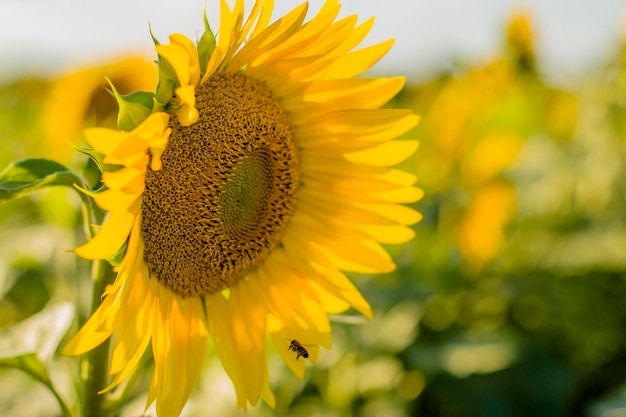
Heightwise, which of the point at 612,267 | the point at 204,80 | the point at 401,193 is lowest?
the point at 612,267

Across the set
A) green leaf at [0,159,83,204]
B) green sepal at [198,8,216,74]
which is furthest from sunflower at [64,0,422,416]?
green leaf at [0,159,83,204]

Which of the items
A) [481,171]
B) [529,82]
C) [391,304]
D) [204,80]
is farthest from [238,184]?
[529,82]

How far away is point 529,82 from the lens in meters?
5.64

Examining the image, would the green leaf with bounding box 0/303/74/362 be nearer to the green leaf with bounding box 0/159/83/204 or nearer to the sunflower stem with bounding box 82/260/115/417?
the sunflower stem with bounding box 82/260/115/417

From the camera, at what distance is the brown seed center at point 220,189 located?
144 centimetres

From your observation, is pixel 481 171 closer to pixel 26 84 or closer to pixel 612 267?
pixel 612 267

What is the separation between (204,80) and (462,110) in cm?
300

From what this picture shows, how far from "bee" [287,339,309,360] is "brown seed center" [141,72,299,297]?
199 mm

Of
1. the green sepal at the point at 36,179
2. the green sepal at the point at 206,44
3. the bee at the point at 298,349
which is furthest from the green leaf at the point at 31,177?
the bee at the point at 298,349

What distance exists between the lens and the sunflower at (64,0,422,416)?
4.17ft

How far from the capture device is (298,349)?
164cm

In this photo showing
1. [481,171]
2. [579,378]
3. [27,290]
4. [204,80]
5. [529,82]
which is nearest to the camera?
[204,80]

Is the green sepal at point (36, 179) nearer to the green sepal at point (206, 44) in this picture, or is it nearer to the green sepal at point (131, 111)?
the green sepal at point (131, 111)

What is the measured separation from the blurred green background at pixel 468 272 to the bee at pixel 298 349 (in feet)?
0.41
